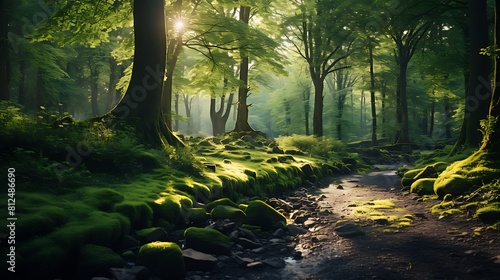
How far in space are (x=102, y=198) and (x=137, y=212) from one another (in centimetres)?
69

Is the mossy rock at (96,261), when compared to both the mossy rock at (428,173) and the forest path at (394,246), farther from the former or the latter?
the mossy rock at (428,173)

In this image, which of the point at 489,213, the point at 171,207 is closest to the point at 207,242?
the point at 171,207

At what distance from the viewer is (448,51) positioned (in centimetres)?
2073

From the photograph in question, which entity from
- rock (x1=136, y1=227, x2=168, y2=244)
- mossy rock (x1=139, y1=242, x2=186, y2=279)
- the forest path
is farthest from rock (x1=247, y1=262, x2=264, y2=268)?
rock (x1=136, y1=227, x2=168, y2=244)

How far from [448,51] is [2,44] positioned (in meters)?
23.1

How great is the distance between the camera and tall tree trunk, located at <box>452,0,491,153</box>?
44.1 feet

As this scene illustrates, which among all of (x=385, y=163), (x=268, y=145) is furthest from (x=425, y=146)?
(x=268, y=145)

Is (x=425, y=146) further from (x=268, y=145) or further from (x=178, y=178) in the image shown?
(x=178, y=178)

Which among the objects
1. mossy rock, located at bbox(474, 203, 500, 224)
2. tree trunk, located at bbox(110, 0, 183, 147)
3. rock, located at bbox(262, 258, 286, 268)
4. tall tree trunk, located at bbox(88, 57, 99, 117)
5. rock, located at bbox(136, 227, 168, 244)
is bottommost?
rock, located at bbox(262, 258, 286, 268)

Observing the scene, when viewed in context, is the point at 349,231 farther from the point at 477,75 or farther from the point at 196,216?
the point at 477,75

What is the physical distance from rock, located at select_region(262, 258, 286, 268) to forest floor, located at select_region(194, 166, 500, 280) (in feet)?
0.15

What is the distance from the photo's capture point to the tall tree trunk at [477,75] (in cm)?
1345

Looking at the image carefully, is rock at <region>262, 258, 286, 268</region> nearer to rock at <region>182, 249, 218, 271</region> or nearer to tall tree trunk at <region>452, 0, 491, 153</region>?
rock at <region>182, 249, 218, 271</region>

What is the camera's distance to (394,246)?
6410 millimetres
